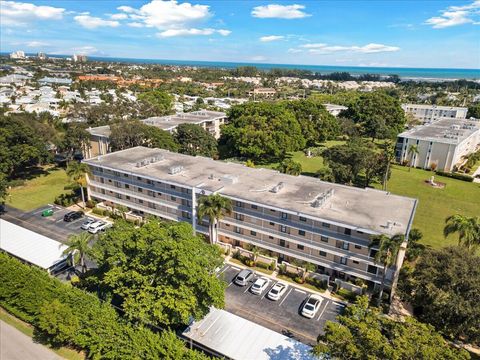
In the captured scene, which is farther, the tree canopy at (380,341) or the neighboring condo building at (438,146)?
the neighboring condo building at (438,146)

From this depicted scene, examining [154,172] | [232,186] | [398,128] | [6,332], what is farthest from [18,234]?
[398,128]

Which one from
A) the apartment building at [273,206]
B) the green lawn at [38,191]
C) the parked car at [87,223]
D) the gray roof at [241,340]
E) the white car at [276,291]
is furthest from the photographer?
the green lawn at [38,191]

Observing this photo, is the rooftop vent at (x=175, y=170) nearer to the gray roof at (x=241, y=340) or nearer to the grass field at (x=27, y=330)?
the gray roof at (x=241, y=340)

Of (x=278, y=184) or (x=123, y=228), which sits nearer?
(x=123, y=228)

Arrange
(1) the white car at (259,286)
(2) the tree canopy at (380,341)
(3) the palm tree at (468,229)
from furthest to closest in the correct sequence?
(1) the white car at (259,286) → (3) the palm tree at (468,229) → (2) the tree canopy at (380,341)

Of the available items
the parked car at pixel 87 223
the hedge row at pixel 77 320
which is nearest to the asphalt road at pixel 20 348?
the hedge row at pixel 77 320

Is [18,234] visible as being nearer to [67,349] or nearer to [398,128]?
[67,349]

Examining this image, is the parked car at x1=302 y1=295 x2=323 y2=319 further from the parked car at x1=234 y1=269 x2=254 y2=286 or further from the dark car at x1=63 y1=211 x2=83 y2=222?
the dark car at x1=63 y1=211 x2=83 y2=222
